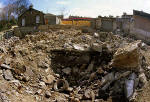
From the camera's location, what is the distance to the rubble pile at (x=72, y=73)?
10188 mm

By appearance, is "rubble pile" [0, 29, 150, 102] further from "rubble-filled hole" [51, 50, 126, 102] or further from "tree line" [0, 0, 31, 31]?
"tree line" [0, 0, 31, 31]

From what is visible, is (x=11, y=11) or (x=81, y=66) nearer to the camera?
(x=81, y=66)

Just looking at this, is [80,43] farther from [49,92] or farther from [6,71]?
[6,71]

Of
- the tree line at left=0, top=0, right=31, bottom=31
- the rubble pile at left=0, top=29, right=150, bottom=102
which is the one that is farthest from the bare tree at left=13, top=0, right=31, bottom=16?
the rubble pile at left=0, top=29, right=150, bottom=102

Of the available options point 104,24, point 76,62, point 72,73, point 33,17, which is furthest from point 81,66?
point 33,17

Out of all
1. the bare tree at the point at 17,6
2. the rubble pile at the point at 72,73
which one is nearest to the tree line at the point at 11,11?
the bare tree at the point at 17,6

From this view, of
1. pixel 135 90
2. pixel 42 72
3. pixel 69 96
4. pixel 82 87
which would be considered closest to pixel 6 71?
pixel 42 72

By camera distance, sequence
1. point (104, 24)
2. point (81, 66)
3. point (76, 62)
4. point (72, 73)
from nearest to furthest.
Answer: point (72, 73) < point (81, 66) < point (76, 62) < point (104, 24)

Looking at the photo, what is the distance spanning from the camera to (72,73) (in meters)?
13.3

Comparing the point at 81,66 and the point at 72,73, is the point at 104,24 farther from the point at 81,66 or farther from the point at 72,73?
the point at 72,73

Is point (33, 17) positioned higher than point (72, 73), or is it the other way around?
point (33, 17)

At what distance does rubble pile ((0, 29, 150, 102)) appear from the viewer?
10.2 m

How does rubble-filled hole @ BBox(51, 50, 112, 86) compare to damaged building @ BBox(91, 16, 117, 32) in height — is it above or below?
below

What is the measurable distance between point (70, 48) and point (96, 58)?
84.4 inches
